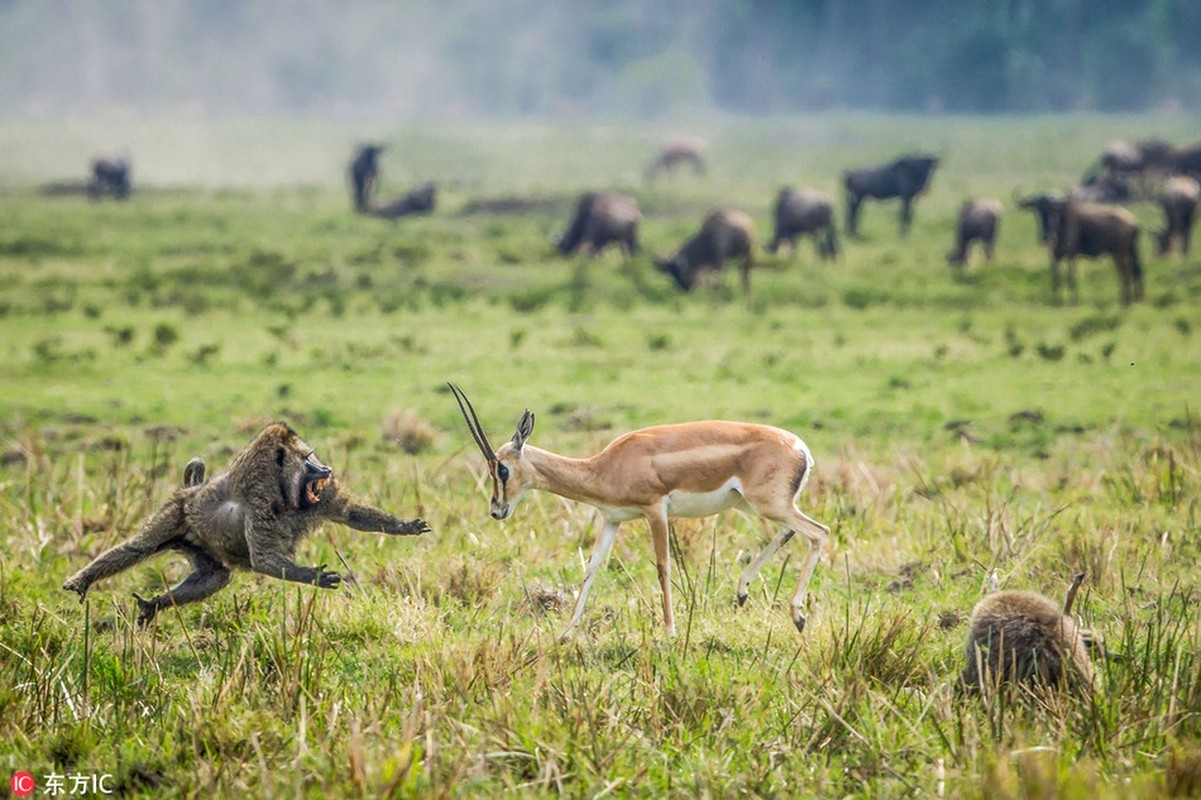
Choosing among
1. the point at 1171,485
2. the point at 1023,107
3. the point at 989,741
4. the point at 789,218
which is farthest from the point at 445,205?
the point at 1023,107

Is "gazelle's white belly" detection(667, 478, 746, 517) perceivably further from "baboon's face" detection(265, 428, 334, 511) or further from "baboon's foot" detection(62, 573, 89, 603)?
"baboon's foot" detection(62, 573, 89, 603)

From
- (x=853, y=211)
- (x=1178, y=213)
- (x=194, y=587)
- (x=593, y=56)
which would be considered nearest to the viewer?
(x=194, y=587)

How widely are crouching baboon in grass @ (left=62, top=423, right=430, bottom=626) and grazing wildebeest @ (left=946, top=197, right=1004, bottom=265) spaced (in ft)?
72.9

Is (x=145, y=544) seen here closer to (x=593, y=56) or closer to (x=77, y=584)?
→ (x=77, y=584)

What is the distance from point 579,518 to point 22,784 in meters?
4.40

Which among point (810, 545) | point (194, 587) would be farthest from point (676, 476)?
point (194, 587)

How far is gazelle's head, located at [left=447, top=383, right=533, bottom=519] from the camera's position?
7.06m

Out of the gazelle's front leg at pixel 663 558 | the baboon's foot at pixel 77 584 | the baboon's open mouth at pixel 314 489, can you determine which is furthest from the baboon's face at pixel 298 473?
the gazelle's front leg at pixel 663 558

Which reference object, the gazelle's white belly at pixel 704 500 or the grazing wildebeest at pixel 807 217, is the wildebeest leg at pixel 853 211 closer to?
the grazing wildebeest at pixel 807 217

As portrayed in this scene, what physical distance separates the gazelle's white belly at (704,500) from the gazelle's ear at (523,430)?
0.78m

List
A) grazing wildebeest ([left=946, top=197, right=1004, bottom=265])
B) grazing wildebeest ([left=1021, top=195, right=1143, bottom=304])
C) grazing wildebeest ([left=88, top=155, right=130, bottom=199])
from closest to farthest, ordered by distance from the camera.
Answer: grazing wildebeest ([left=1021, top=195, right=1143, bottom=304]) < grazing wildebeest ([left=946, top=197, right=1004, bottom=265]) < grazing wildebeest ([left=88, top=155, right=130, bottom=199])

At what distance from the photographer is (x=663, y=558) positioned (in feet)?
23.7

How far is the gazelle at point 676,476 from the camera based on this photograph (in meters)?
7.26

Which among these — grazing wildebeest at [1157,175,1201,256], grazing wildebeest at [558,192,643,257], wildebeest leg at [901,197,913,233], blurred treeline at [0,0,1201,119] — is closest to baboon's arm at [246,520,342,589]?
grazing wildebeest at [558,192,643,257]
